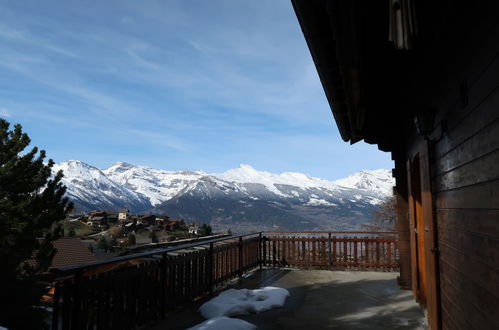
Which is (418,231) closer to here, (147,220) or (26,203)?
(26,203)

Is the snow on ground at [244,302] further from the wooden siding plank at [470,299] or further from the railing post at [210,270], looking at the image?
the wooden siding plank at [470,299]

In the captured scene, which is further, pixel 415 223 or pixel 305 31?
pixel 415 223

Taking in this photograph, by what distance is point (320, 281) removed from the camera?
8.27m

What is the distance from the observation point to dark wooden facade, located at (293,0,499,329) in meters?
2.24

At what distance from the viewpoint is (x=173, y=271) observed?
573 cm

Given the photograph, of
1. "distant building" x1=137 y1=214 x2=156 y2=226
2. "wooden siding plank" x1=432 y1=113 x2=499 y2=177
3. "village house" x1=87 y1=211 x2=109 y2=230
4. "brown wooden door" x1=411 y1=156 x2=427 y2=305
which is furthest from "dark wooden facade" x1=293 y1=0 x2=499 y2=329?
"distant building" x1=137 y1=214 x2=156 y2=226

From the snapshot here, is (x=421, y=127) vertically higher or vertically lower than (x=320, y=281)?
higher

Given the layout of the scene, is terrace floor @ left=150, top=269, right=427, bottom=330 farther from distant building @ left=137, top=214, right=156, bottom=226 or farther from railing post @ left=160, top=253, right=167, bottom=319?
distant building @ left=137, top=214, right=156, bottom=226

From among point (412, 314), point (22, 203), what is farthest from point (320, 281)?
point (22, 203)

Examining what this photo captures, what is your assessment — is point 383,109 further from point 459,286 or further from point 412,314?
point 459,286

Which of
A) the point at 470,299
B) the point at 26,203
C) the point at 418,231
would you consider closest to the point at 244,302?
the point at 418,231

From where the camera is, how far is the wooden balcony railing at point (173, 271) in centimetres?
390

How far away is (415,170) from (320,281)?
340cm

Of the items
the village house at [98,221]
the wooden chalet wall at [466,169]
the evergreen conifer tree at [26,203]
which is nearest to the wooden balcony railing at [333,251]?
the wooden chalet wall at [466,169]
